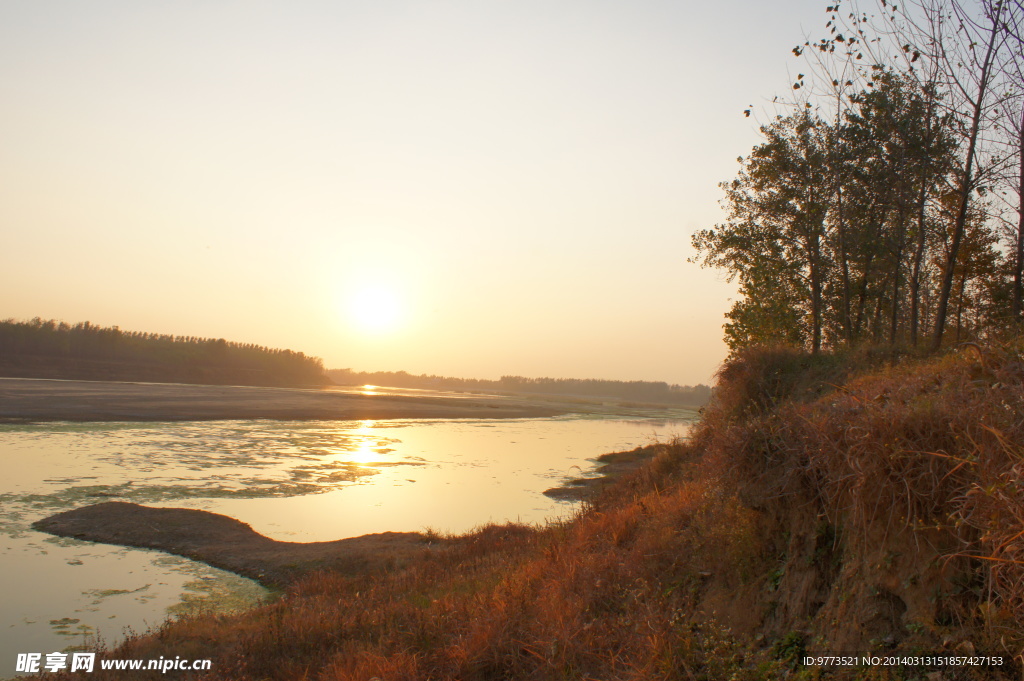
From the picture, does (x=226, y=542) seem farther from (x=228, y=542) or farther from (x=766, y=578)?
(x=766, y=578)

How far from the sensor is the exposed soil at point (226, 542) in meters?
13.9

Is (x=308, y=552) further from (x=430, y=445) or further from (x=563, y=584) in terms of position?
(x=430, y=445)

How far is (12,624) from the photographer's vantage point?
33.3ft

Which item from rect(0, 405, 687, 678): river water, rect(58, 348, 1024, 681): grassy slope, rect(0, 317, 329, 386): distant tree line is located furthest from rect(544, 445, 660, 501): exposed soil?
rect(0, 317, 329, 386): distant tree line

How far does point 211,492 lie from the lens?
72.0ft

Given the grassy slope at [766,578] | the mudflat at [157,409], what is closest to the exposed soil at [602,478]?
the grassy slope at [766,578]

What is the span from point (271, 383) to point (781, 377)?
13219 cm

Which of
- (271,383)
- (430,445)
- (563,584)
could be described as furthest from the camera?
(271,383)

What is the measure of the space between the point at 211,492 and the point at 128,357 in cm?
10986

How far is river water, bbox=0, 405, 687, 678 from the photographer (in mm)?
11320

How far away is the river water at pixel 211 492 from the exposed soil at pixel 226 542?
0.49 m

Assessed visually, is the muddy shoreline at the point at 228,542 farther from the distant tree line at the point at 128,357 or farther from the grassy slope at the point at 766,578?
the distant tree line at the point at 128,357

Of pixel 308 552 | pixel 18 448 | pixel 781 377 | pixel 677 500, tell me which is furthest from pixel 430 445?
pixel 677 500

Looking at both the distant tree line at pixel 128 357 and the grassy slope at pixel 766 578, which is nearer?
the grassy slope at pixel 766 578
